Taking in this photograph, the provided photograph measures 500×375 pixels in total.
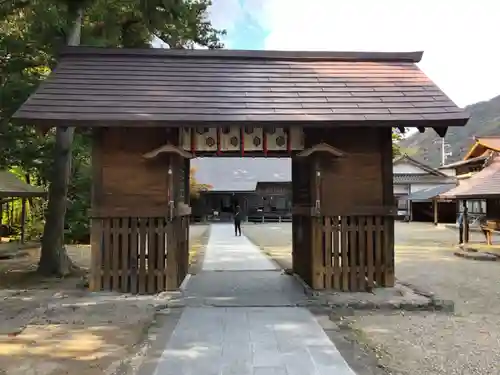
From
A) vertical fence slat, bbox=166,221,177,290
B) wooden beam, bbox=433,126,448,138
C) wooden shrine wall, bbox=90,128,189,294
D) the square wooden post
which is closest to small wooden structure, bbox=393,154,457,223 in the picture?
wooden beam, bbox=433,126,448,138

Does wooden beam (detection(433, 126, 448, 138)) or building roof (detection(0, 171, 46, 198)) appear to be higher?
wooden beam (detection(433, 126, 448, 138))

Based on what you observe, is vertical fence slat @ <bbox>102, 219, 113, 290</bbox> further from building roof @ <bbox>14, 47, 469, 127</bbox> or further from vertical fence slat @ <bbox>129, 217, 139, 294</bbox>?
building roof @ <bbox>14, 47, 469, 127</bbox>

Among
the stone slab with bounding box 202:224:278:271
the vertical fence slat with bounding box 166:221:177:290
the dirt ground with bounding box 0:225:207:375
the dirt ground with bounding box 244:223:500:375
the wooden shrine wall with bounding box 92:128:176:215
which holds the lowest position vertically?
the dirt ground with bounding box 244:223:500:375

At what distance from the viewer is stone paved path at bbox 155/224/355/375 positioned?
446 cm

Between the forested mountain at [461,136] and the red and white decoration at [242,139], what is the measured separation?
89112 mm

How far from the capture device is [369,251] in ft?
25.8

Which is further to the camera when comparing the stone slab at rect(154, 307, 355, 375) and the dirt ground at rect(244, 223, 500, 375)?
the dirt ground at rect(244, 223, 500, 375)

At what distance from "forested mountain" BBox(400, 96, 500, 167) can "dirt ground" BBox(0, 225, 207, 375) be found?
91419mm

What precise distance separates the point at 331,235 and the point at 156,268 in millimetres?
2985

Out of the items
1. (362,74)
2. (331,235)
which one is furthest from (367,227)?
(362,74)

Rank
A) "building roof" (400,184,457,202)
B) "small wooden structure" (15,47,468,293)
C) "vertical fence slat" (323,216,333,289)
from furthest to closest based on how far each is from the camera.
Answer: "building roof" (400,184,457,202) < "vertical fence slat" (323,216,333,289) < "small wooden structure" (15,47,468,293)

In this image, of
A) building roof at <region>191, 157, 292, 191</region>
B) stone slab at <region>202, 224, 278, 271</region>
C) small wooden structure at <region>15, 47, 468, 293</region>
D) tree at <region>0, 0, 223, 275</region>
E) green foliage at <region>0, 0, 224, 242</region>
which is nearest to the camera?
small wooden structure at <region>15, 47, 468, 293</region>

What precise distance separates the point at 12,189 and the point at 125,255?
10.7 metres

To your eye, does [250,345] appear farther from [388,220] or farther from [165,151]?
[388,220]
